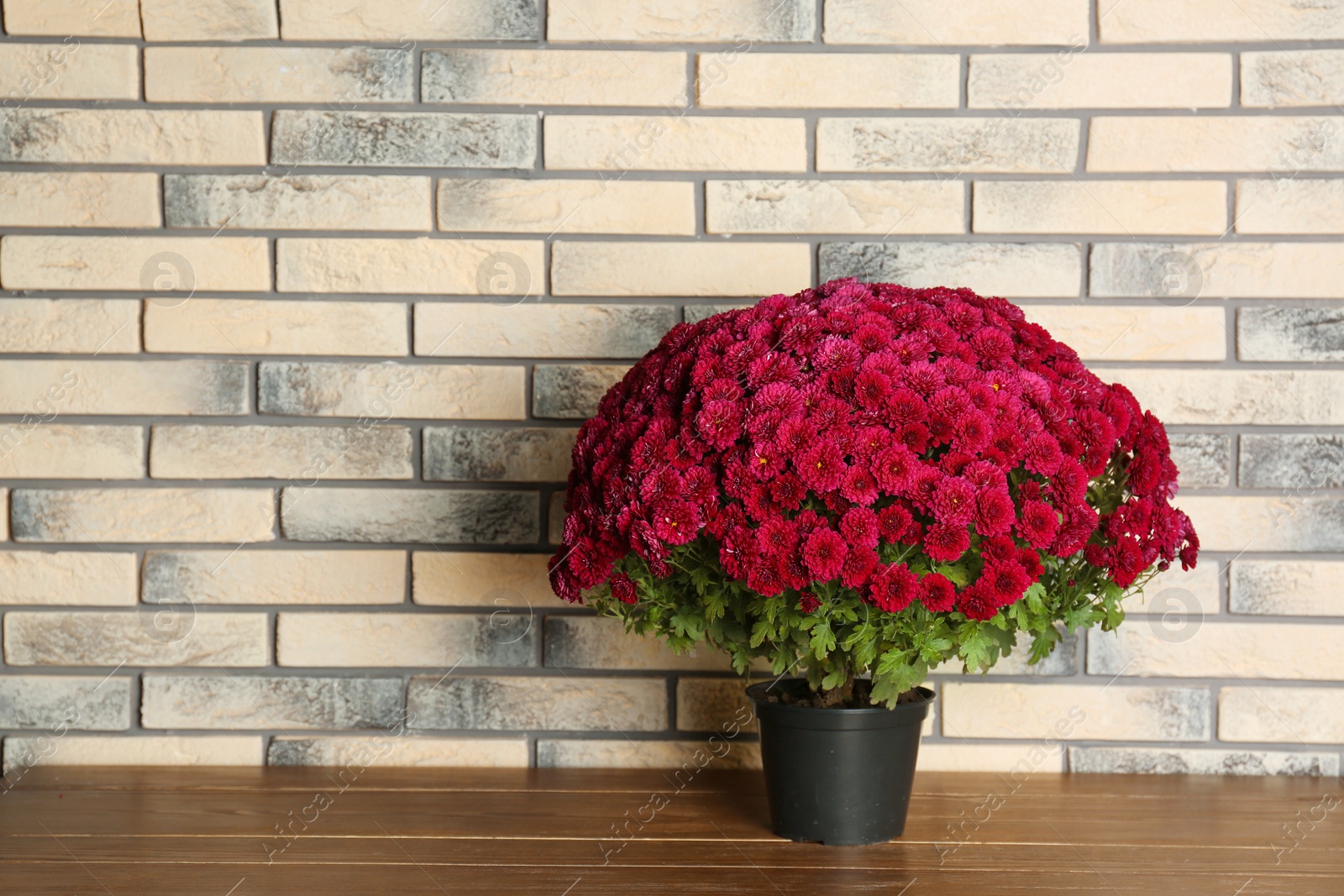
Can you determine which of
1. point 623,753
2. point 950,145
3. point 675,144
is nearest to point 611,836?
point 623,753

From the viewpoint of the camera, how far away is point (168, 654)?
56.4 inches

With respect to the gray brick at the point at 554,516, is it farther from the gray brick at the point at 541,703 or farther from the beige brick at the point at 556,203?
the beige brick at the point at 556,203

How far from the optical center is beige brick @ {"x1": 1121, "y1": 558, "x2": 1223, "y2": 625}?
1407 millimetres

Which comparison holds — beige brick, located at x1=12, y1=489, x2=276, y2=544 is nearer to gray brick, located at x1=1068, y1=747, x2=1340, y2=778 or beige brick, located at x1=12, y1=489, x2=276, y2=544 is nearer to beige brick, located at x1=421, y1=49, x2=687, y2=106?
beige brick, located at x1=421, y1=49, x2=687, y2=106

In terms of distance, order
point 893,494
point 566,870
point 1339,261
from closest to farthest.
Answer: point 893,494, point 566,870, point 1339,261

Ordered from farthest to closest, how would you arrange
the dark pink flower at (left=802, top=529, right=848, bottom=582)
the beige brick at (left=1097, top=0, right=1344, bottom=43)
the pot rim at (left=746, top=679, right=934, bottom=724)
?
the beige brick at (left=1097, top=0, right=1344, bottom=43)
the pot rim at (left=746, top=679, right=934, bottom=724)
the dark pink flower at (left=802, top=529, right=848, bottom=582)

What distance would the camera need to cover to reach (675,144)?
141cm

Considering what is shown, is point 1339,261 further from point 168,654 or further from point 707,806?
point 168,654

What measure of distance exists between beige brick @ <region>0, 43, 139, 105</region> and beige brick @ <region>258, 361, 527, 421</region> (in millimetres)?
455

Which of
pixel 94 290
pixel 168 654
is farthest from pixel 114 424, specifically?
pixel 168 654

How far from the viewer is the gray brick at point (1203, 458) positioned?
1.41 m

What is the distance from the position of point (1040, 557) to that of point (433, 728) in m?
0.88

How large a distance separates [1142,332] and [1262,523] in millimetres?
315

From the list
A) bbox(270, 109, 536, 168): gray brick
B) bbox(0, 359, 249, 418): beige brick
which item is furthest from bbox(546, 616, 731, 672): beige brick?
bbox(270, 109, 536, 168): gray brick
